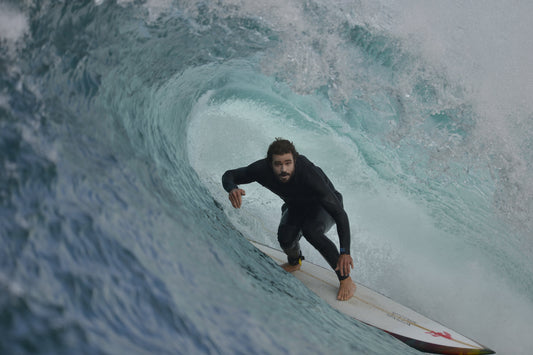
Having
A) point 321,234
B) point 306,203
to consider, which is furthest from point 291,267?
point 306,203

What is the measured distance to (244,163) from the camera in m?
5.43

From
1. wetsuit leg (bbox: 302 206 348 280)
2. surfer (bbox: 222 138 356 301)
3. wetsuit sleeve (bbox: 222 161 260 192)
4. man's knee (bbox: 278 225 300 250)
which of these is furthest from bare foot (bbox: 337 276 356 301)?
wetsuit sleeve (bbox: 222 161 260 192)

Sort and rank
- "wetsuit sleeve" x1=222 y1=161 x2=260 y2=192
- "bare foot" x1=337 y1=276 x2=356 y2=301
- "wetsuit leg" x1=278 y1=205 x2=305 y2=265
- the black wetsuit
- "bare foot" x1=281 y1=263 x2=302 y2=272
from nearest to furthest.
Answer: the black wetsuit < "wetsuit sleeve" x1=222 y1=161 x2=260 y2=192 < "wetsuit leg" x1=278 y1=205 x2=305 y2=265 < "bare foot" x1=337 y1=276 x2=356 y2=301 < "bare foot" x1=281 y1=263 x2=302 y2=272

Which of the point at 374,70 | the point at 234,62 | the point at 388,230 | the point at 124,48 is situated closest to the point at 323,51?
the point at 374,70

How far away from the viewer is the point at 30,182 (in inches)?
57.0

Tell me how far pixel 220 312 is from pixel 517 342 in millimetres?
3810

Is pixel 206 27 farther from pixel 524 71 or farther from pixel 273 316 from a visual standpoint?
pixel 524 71

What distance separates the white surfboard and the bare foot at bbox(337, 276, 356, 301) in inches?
2.0

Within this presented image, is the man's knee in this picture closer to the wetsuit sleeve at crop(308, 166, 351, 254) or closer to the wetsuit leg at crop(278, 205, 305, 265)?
the wetsuit leg at crop(278, 205, 305, 265)

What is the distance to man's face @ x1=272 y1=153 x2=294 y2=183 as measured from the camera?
2650 mm

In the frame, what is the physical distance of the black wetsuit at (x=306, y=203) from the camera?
109 inches

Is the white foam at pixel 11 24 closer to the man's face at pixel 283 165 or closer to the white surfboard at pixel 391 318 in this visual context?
the man's face at pixel 283 165

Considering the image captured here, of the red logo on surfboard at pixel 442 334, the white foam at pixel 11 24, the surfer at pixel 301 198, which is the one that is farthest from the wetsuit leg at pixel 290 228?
the white foam at pixel 11 24

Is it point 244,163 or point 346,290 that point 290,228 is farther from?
point 244,163
